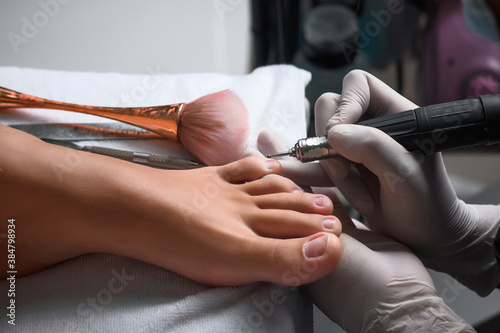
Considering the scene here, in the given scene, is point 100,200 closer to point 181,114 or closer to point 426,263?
point 181,114

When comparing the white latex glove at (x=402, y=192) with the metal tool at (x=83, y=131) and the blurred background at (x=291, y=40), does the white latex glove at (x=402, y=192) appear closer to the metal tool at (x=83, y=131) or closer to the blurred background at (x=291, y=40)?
the metal tool at (x=83, y=131)

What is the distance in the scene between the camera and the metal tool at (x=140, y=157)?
0.68 meters

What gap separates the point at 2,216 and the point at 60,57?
73 cm

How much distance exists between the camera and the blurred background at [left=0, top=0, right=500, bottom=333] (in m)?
1.14

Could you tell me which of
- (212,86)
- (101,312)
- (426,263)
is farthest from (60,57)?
(426,263)

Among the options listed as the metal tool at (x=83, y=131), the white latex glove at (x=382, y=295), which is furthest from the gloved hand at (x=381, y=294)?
the metal tool at (x=83, y=131)

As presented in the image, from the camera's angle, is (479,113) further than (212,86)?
No

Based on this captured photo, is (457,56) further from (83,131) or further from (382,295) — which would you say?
(83,131)

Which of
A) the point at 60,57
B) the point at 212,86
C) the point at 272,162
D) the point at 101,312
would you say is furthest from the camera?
the point at 60,57

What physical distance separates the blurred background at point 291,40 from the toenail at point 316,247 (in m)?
0.67

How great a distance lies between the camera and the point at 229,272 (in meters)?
0.57

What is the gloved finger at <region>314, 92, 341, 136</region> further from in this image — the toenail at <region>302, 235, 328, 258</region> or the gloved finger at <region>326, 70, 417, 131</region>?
the toenail at <region>302, 235, 328, 258</region>

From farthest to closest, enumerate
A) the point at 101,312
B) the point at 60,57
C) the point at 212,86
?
1. the point at 60,57
2. the point at 212,86
3. the point at 101,312

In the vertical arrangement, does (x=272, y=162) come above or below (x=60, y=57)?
below
